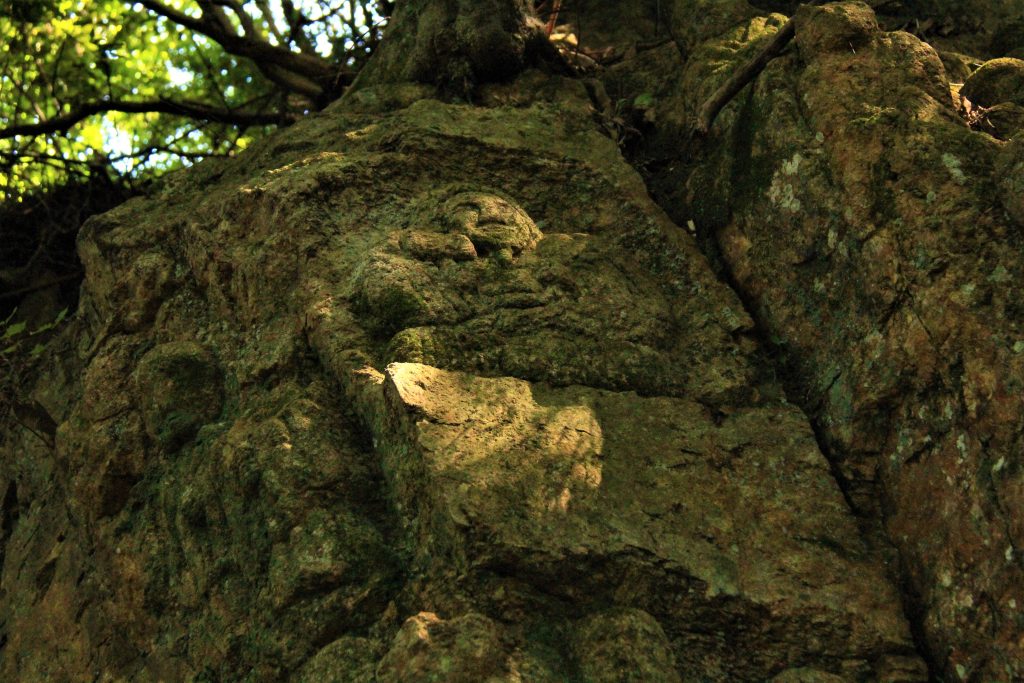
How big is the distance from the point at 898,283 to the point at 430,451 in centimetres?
197

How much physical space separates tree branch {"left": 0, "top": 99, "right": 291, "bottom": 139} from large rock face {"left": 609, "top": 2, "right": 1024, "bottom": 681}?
422 cm

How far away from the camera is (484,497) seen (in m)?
3.45

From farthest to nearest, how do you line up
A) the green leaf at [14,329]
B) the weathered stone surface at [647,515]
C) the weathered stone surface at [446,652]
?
the green leaf at [14,329] < the weathered stone surface at [647,515] < the weathered stone surface at [446,652]

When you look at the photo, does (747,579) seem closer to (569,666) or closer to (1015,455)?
(569,666)

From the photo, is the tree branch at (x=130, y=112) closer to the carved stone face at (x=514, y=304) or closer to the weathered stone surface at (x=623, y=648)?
the carved stone face at (x=514, y=304)

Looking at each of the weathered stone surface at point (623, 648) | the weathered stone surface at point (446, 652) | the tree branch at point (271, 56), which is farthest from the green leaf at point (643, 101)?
the weathered stone surface at point (446, 652)

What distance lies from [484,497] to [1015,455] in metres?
1.81

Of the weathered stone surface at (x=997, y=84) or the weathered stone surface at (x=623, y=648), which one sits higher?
the weathered stone surface at (x=997, y=84)

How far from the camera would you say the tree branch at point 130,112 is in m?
7.38

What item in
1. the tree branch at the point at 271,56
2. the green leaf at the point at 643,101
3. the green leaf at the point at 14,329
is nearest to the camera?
the green leaf at the point at 643,101

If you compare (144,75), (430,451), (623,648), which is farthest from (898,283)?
(144,75)

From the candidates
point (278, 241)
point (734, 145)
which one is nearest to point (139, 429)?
point (278, 241)

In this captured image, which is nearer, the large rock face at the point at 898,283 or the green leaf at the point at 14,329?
the large rock face at the point at 898,283

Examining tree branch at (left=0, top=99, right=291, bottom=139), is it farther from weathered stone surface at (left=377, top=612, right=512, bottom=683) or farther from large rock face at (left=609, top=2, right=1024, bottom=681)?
weathered stone surface at (left=377, top=612, right=512, bottom=683)
